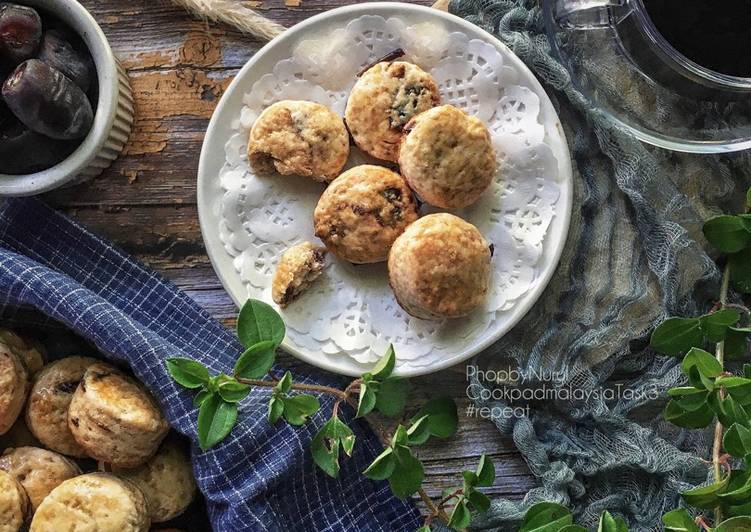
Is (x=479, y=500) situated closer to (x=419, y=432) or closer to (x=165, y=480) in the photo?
(x=419, y=432)

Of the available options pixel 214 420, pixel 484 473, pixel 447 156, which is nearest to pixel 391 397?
pixel 484 473

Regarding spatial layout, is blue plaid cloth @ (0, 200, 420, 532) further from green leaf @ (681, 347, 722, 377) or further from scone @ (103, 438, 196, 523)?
green leaf @ (681, 347, 722, 377)

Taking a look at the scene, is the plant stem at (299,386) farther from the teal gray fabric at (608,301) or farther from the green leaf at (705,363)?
the green leaf at (705,363)

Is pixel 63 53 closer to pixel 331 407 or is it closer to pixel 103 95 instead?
pixel 103 95

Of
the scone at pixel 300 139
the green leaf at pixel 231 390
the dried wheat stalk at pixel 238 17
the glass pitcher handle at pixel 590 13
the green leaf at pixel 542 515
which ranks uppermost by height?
the glass pitcher handle at pixel 590 13

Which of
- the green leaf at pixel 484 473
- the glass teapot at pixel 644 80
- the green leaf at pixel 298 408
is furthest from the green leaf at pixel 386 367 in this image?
the glass teapot at pixel 644 80

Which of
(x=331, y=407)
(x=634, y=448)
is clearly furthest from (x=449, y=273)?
(x=634, y=448)

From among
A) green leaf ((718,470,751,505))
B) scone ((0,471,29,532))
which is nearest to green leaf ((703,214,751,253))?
green leaf ((718,470,751,505))
